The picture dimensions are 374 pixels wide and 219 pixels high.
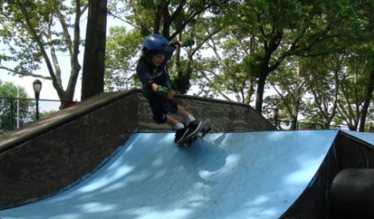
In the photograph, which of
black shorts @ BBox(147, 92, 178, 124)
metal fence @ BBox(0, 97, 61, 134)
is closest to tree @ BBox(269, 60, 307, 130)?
metal fence @ BBox(0, 97, 61, 134)

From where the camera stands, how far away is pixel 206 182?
4.11 metres

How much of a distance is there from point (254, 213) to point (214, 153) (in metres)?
1.48

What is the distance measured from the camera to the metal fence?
17766 millimetres

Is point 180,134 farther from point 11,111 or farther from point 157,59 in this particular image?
point 11,111

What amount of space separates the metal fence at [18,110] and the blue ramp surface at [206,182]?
1330 cm

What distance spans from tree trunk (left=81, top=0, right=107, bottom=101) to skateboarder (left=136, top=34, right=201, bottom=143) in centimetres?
366

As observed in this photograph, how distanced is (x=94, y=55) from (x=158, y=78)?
3909 millimetres

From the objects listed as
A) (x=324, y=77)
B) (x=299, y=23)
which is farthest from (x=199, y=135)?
(x=324, y=77)

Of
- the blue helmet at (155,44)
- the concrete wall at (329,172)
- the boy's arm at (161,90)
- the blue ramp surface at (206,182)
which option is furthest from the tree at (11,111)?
the concrete wall at (329,172)

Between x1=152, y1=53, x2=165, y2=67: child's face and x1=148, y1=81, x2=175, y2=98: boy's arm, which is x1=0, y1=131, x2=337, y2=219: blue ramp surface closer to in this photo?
x1=148, y1=81, x2=175, y2=98: boy's arm

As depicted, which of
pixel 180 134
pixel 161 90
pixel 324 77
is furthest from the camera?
pixel 324 77

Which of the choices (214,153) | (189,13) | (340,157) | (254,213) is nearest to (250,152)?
(214,153)

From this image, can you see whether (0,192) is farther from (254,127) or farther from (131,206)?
(254,127)

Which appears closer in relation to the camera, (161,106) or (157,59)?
(157,59)
